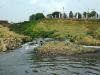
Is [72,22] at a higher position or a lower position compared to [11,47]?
higher

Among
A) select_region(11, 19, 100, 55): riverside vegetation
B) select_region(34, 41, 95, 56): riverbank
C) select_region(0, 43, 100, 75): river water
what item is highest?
select_region(11, 19, 100, 55): riverside vegetation

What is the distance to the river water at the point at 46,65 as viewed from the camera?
42656 mm

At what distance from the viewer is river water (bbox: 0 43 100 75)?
42.7m

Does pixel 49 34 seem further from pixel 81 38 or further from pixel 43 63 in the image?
pixel 43 63

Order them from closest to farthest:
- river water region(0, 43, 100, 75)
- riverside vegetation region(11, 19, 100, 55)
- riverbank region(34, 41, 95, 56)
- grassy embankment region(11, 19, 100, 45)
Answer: river water region(0, 43, 100, 75), riverbank region(34, 41, 95, 56), riverside vegetation region(11, 19, 100, 55), grassy embankment region(11, 19, 100, 45)

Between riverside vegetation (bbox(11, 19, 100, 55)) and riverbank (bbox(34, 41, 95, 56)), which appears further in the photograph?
riverside vegetation (bbox(11, 19, 100, 55))

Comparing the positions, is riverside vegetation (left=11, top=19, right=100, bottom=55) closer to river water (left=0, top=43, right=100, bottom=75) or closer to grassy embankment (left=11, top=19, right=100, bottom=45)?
grassy embankment (left=11, top=19, right=100, bottom=45)

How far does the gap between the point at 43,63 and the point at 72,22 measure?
9938 cm

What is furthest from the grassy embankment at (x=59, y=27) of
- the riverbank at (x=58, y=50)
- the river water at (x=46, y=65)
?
the river water at (x=46, y=65)

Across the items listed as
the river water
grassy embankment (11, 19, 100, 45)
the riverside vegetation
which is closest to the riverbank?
the riverside vegetation

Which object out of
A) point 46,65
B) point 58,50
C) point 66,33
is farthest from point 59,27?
point 46,65

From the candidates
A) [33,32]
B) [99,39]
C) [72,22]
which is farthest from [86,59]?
[72,22]

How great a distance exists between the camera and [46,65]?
49031mm

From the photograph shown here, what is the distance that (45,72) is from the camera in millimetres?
42656
